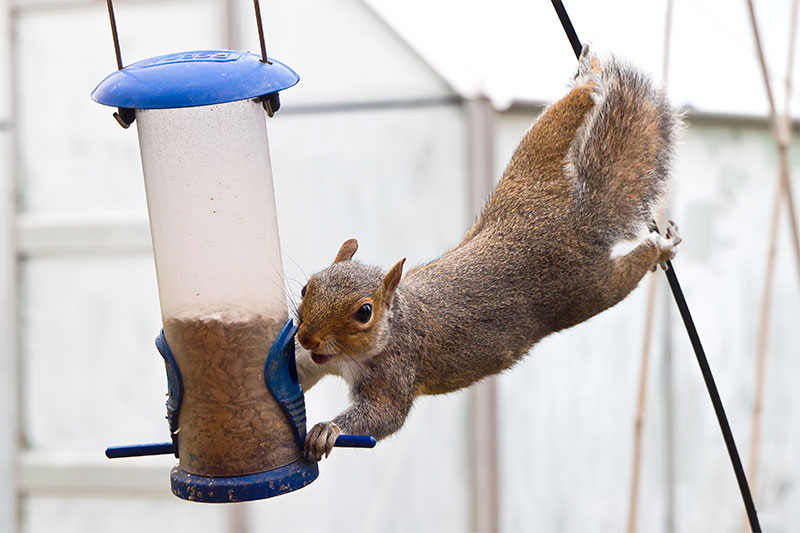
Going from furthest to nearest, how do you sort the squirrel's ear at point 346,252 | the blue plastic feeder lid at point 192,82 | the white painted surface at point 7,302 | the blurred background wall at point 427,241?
the white painted surface at point 7,302
the blurred background wall at point 427,241
the squirrel's ear at point 346,252
the blue plastic feeder lid at point 192,82

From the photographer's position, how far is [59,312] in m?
3.37

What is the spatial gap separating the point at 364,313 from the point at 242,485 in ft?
0.75

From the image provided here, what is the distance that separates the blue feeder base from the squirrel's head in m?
0.14

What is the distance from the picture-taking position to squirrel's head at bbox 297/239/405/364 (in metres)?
1.18

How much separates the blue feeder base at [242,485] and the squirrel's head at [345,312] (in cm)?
14

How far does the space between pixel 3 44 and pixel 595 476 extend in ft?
7.30

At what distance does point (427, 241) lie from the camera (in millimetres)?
3139

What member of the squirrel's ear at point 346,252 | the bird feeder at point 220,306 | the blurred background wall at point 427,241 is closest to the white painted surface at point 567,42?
the blurred background wall at point 427,241

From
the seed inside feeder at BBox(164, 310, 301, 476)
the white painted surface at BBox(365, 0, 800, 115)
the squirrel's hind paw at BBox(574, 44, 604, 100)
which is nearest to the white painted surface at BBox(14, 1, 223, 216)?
the white painted surface at BBox(365, 0, 800, 115)

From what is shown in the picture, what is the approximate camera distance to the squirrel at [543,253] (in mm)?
1312

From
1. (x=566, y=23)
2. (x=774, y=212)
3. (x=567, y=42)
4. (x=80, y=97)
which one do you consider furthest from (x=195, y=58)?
(x=80, y=97)

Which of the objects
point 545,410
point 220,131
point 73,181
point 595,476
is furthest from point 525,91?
point 220,131

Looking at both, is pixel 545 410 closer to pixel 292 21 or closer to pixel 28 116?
pixel 292 21

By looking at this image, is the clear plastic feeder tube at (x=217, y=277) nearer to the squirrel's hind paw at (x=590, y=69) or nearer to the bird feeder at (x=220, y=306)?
the bird feeder at (x=220, y=306)
